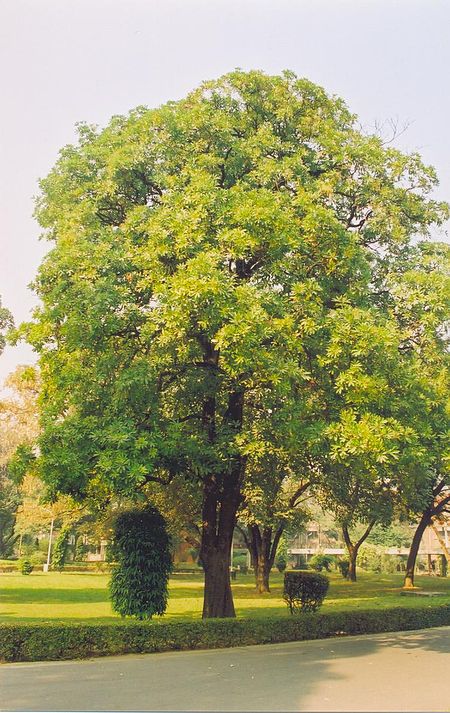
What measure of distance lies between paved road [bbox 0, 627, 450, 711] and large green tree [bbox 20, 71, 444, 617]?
3.17m

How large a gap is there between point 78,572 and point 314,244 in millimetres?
39165

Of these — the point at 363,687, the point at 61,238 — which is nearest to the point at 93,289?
the point at 61,238

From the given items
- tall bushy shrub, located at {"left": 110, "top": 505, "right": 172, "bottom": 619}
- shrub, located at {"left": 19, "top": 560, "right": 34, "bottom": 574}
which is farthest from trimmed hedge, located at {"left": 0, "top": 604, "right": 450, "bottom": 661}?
shrub, located at {"left": 19, "top": 560, "right": 34, "bottom": 574}

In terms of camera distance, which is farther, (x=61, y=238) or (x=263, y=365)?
(x=61, y=238)

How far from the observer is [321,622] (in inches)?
582

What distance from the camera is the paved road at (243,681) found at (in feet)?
26.8

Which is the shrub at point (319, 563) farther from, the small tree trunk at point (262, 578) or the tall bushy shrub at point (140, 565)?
the tall bushy shrub at point (140, 565)

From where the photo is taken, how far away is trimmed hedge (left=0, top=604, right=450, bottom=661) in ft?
36.5

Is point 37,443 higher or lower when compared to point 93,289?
lower

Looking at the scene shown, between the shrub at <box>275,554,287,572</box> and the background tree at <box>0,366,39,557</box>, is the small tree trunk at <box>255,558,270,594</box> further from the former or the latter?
the shrub at <box>275,554,287,572</box>

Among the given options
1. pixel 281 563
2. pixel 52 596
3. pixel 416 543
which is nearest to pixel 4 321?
pixel 52 596

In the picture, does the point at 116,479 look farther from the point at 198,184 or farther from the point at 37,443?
the point at 198,184

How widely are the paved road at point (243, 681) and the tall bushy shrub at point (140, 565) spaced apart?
2.09 m

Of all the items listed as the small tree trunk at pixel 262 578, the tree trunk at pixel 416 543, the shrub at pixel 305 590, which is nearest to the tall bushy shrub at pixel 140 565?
the shrub at pixel 305 590
